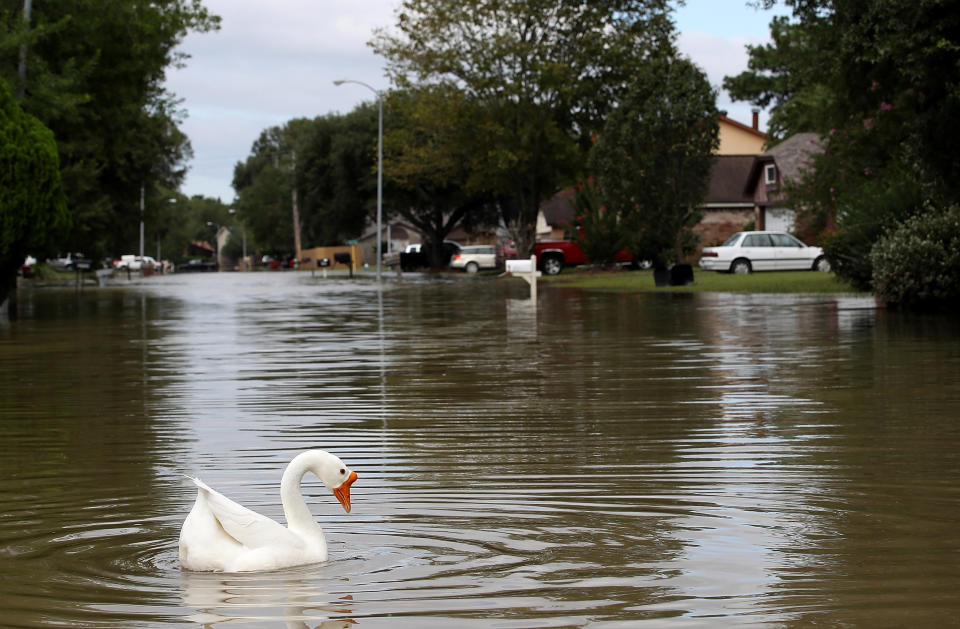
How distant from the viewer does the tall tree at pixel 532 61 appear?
55.5 meters

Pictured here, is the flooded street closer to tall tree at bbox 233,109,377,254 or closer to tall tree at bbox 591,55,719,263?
tall tree at bbox 591,55,719,263

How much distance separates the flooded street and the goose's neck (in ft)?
0.73

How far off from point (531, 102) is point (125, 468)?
50.5m

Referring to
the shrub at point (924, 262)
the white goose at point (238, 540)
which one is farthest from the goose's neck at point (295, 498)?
the shrub at point (924, 262)

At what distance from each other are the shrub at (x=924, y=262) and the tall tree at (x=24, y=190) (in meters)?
16.1

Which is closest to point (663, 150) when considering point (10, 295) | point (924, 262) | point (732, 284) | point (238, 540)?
point (732, 284)

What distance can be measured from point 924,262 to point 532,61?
35.5 meters

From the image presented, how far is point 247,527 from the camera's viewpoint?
5.08 metres

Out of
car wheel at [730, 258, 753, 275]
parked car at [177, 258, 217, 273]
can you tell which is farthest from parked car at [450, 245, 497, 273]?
parked car at [177, 258, 217, 273]

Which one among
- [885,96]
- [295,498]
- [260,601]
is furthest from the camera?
[885,96]

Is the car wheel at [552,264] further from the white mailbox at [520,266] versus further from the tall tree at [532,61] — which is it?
the white mailbox at [520,266]

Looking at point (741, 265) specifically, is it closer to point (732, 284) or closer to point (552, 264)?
point (732, 284)

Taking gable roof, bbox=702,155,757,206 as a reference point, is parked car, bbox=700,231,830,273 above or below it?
below

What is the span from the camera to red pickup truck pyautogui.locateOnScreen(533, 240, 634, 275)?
58281mm
